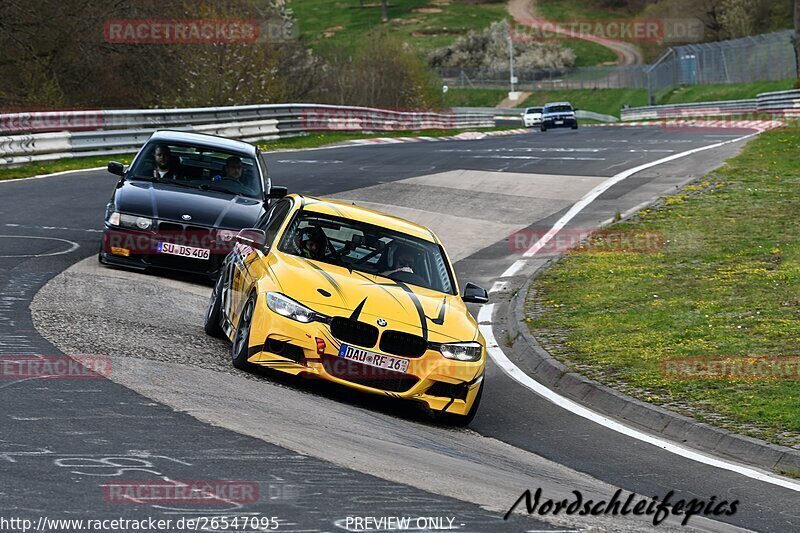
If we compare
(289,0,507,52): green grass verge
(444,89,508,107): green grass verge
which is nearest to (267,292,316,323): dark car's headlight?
(444,89,508,107): green grass verge

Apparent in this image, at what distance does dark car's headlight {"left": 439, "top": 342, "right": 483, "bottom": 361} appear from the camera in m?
9.43

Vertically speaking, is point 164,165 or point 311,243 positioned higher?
point 164,165

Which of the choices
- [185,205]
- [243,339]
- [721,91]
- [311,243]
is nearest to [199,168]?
[185,205]

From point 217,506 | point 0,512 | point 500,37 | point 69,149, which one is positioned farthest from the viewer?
point 500,37

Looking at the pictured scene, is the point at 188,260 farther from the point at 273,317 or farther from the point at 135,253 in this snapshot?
the point at 273,317

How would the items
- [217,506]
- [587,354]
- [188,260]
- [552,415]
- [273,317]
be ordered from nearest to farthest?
[217,506] → [273,317] → [552,415] → [587,354] → [188,260]

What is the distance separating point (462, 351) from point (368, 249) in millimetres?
1637

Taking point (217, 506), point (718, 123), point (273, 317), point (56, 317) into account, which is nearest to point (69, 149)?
point (56, 317)

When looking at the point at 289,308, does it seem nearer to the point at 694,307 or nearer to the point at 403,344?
the point at 403,344

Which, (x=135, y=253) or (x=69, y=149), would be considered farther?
(x=69, y=149)

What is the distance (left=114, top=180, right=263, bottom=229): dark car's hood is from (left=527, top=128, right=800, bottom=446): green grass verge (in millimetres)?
3612

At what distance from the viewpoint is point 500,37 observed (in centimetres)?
12925

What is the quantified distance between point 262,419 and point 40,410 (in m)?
1.38

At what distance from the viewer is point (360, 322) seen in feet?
30.4
